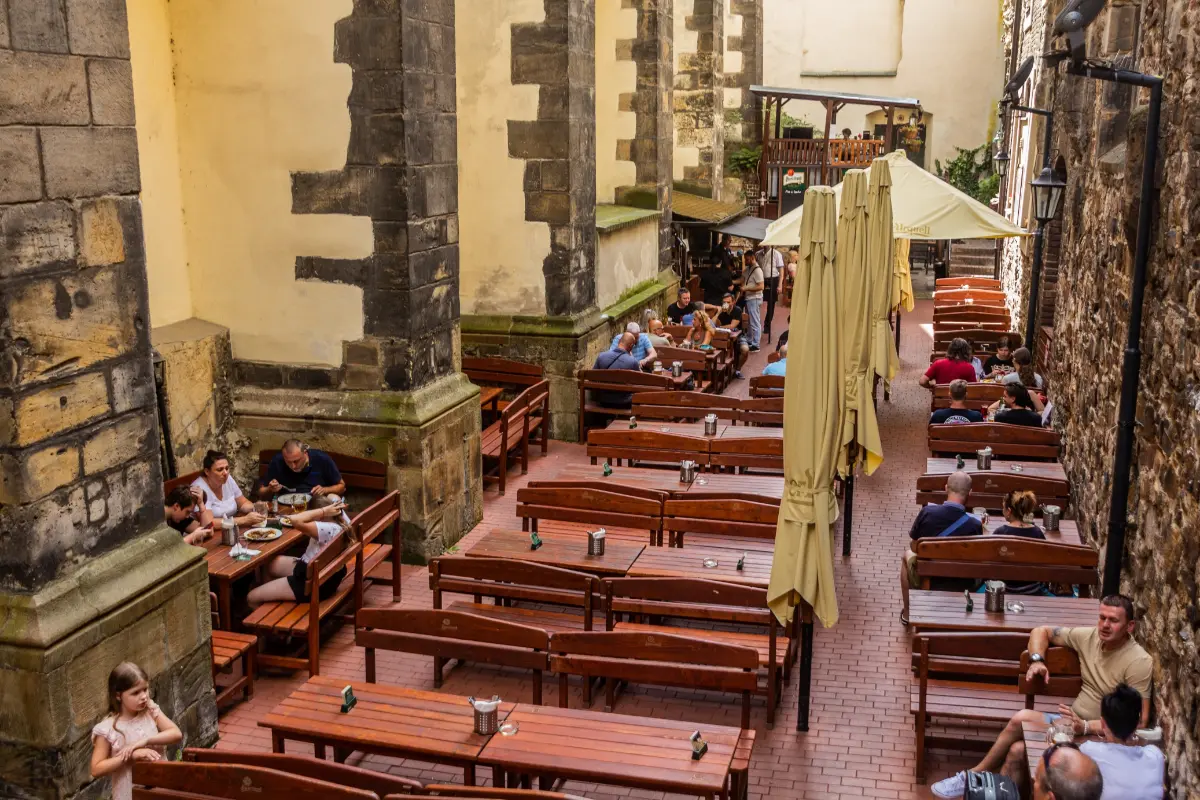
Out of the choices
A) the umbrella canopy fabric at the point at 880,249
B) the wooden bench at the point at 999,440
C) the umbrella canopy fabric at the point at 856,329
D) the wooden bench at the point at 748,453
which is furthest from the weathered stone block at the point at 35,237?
the wooden bench at the point at 999,440

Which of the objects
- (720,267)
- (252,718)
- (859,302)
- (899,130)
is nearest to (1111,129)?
(859,302)

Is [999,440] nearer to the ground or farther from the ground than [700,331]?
nearer to the ground

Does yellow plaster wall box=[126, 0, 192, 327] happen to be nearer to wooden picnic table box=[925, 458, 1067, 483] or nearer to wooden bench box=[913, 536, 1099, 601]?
wooden bench box=[913, 536, 1099, 601]

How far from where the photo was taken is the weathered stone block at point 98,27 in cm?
555

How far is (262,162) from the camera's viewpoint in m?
9.50

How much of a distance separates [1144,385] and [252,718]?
19.0ft

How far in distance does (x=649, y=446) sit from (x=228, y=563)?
4377 millimetres

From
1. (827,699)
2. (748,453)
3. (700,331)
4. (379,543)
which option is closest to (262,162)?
(379,543)

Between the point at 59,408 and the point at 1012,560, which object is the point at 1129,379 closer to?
the point at 1012,560

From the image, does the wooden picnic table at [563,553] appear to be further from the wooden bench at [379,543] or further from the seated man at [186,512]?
the seated man at [186,512]

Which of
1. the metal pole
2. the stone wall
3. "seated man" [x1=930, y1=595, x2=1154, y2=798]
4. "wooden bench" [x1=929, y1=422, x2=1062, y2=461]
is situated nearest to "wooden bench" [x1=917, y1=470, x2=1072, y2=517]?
the stone wall

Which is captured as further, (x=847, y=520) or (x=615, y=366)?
(x=615, y=366)

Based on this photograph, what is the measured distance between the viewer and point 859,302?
25.4ft

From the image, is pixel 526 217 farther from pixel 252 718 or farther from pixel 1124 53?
pixel 252 718
